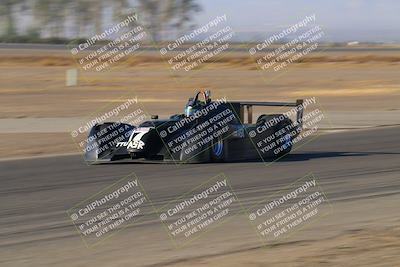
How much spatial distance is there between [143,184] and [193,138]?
2.26m

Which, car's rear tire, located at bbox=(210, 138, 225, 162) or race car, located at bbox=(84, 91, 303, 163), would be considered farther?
car's rear tire, located at bbox=(210, 138, 225, 162)

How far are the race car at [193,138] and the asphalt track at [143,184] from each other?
218mm

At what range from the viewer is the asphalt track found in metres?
9.00

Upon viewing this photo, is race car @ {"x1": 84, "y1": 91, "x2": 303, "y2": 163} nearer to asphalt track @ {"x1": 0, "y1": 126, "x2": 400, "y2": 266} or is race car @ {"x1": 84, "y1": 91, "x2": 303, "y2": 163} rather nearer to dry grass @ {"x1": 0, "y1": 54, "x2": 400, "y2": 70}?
asphalt track @ {"x1": 0, "y1": 126, "x2": 400, "y2": 266}

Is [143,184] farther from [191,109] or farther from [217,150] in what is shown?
[217,150]

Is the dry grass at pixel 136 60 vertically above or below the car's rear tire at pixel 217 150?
above

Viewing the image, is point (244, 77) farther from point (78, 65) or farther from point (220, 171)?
point (220, 171)

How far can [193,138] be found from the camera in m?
15.5

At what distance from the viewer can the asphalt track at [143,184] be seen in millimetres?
9000

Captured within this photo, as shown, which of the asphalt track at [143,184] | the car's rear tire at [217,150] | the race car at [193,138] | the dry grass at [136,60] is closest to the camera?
the asphalt track at [143,184]

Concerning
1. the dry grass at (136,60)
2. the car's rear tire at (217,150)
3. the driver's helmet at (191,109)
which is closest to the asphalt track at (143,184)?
the car's rear tire at (217,150)

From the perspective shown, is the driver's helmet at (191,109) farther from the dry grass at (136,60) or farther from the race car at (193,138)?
the dry grass at (136,60)

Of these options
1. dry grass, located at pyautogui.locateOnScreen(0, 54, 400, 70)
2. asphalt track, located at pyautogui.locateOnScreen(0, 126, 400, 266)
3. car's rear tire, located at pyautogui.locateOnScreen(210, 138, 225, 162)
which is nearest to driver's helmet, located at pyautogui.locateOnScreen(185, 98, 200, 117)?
car's rear tire, located at pyautogui.locateOnScreen(210, 138, 225, 162)

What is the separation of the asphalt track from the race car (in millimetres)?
218
